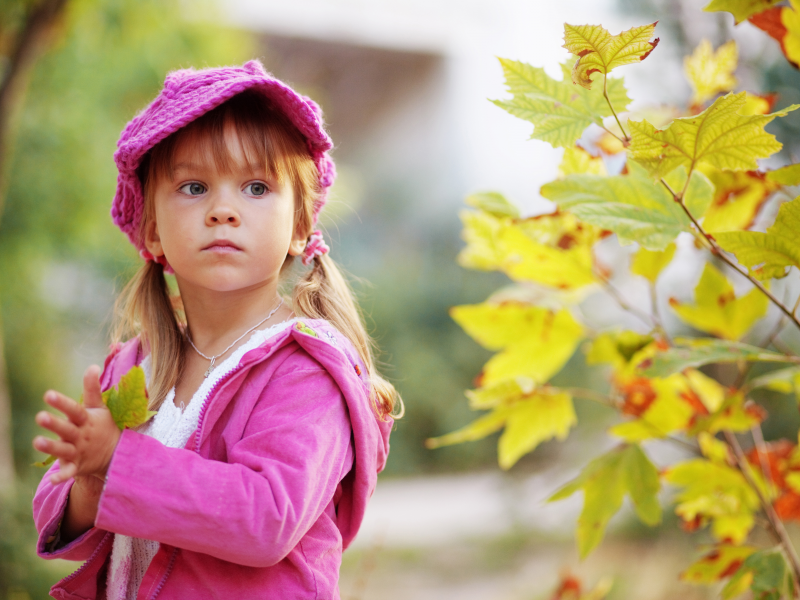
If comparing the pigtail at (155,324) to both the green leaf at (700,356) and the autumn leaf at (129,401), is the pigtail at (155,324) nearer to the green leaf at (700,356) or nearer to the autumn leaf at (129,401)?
the autumn leaf at (129,401)

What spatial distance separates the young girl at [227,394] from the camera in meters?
0.61

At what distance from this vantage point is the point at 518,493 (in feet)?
12.3

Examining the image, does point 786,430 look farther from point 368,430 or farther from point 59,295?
point 59,295

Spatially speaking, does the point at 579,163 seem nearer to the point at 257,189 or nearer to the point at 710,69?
the point at 710,69

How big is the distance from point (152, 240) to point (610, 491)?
0.68 meters

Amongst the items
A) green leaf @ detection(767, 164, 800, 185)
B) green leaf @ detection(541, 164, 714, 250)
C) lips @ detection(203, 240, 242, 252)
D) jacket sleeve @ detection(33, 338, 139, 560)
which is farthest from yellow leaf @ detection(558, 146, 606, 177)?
jacket sleeve @ detection(33, 338, 139, 560)

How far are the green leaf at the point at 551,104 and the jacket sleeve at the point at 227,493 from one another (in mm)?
366

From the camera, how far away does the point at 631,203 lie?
71cm

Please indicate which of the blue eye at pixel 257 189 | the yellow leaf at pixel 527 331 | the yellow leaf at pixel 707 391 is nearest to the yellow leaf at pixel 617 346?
the yellow leaf at pixel 527 331

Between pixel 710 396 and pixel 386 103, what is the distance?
752 centimetres

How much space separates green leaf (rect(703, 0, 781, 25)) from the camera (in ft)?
2.20

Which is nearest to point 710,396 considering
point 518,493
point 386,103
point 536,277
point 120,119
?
point 536,277

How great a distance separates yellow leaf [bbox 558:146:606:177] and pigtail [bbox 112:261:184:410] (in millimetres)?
543

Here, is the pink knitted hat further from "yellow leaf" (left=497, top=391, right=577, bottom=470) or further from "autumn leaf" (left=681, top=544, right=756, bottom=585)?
"autumn leaf" (left=681, top=544, right=756, bottom=585)
